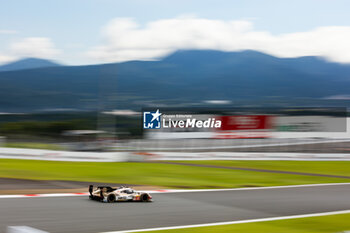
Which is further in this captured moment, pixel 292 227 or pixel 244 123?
pixel 244 123

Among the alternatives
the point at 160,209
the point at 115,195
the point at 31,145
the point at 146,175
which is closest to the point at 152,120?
the point at 31,145

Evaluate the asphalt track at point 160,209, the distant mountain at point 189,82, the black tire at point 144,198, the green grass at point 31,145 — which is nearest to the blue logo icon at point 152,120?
the green grass at point 31,145

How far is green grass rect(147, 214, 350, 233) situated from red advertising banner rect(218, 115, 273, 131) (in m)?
25.0

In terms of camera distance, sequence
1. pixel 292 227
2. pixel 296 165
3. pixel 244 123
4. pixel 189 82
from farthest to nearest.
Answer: pixel 189 82 < pixel 244 123 < pixel 296 165 < pixel 292 227

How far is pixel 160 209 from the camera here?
9633 millimetres

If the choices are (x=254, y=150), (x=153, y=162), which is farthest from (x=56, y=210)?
(x=254, y=150)

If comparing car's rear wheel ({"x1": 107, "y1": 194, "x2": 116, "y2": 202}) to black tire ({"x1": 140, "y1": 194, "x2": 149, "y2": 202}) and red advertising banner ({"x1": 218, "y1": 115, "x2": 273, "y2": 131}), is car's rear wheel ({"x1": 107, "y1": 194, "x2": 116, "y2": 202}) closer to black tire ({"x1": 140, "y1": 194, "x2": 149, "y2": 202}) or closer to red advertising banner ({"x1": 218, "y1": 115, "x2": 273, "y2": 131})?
black tire ({"x1": 140, "y1": 194, "x2": 149, "y2": 202})

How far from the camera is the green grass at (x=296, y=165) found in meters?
23.6

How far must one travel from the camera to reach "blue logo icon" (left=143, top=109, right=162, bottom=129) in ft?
118

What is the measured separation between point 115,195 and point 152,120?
2718 cm

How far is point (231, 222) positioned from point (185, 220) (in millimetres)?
836

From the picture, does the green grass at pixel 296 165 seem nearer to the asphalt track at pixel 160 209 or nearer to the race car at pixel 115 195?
the asphalt track at pixel 160 209

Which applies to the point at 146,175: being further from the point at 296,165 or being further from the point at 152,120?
the point at 152,120

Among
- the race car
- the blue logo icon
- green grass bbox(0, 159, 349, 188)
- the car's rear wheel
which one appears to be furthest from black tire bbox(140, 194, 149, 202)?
the blue logo icon
